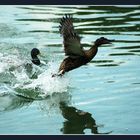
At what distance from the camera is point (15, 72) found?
41.8 feet

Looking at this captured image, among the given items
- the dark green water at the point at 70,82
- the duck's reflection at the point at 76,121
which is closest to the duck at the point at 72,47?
the dark green water at the point at 70,82

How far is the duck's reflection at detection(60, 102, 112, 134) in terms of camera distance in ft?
30.6

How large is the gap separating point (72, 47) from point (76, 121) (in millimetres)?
1641

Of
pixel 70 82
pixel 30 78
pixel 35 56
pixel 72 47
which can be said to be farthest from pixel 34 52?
pixel 72 47

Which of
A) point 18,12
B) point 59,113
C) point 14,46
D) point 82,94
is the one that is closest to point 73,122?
point 59,113

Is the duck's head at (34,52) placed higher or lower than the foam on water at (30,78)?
higher

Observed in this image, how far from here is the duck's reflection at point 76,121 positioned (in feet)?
30.6

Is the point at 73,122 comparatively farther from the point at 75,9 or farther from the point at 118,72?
the point at 75,9

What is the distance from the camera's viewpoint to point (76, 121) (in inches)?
388

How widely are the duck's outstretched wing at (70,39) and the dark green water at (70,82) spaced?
2.59 feet

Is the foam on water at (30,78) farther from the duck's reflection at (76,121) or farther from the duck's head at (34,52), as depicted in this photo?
the duck's reflection at (76,121)

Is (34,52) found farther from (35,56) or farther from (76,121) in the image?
(76,121)

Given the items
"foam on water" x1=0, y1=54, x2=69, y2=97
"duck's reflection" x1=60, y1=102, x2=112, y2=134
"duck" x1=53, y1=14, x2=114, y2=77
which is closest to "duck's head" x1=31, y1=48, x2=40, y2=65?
"foam on water" x1=0, y1=54, x2=69, y2=97

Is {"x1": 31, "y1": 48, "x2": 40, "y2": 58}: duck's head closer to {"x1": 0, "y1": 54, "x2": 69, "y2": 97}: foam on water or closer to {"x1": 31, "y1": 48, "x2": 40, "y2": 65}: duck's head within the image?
{"x1": 31, "y1": 48, "x2": 40, "y2": 65}: duck's head
